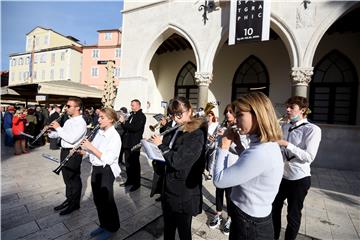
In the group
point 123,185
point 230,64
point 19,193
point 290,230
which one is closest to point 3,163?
point 19,193

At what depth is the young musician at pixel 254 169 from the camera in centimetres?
140

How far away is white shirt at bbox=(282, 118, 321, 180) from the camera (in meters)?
2.33

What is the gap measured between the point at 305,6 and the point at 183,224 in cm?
789

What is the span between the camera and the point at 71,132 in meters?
3.32

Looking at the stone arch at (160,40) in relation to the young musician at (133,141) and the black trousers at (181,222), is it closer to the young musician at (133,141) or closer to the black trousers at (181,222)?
the young musician at (133,141)

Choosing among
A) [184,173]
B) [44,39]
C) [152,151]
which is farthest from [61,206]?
[44,39]

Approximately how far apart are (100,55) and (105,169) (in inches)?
1345

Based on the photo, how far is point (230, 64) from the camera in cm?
1127

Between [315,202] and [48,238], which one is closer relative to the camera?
[48,238]

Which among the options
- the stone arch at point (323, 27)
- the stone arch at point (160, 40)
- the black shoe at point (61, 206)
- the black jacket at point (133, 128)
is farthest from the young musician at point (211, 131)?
the stone arch at point (160, 40)

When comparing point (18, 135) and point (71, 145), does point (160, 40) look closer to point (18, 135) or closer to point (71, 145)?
point (18, 135)

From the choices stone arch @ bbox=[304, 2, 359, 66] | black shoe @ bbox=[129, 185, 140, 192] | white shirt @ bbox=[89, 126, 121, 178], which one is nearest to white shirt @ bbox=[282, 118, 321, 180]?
white shirt @ bbox=[89, 126, 121, 178]

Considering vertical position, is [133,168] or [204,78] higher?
[204,78]

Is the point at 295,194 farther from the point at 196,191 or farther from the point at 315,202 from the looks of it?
the point at 315,202
